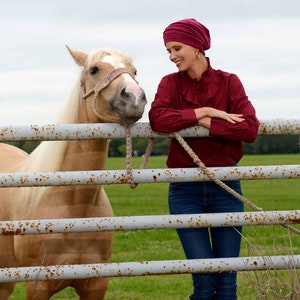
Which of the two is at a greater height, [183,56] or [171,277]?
[183,56]

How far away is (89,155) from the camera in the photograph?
474cm

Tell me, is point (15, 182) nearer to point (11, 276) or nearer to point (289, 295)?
point (11, 276)

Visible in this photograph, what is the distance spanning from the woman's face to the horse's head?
0.27 meters

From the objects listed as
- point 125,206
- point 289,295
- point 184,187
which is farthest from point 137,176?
point 125,206

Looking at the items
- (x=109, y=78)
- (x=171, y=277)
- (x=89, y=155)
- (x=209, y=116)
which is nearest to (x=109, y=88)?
(x=109, y=78)

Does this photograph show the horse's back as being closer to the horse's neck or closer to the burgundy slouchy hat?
the horse's neck

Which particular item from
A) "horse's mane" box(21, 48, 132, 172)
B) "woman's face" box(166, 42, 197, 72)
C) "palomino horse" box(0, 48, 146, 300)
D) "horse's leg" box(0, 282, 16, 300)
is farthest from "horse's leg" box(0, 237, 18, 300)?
"woman's face" box(166, 42, 197, 72)

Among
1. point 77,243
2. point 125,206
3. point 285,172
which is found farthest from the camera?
point 125,206

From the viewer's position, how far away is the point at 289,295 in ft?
11.9

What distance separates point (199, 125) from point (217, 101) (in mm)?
256

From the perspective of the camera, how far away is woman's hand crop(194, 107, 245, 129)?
385 centimetres

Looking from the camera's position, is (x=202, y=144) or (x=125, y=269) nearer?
(x=125, y=269)

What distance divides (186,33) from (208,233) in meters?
1.16

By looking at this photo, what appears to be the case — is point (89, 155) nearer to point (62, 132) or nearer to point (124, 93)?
point (124, 93)
